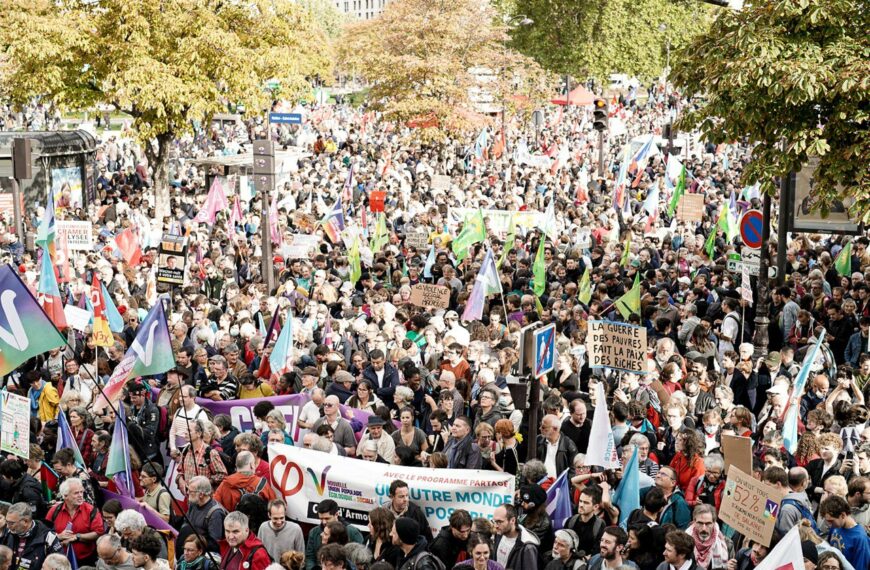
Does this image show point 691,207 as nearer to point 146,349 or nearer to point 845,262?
point 845,262

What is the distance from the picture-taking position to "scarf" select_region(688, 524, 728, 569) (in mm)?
8812

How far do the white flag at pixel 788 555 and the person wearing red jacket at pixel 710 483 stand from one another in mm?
1932

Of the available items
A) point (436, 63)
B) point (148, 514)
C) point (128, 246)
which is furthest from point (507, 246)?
point (436, 63)

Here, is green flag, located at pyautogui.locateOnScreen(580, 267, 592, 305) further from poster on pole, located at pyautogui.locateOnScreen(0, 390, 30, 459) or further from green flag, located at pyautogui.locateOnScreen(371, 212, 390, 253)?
poster on pole, located at pyautogui.locateOnScreen(0, 390, 30, 459)

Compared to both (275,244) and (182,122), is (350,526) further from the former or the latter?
(182,122)

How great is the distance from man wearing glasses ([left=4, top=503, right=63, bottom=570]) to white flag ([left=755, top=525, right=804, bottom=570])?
5.67 m

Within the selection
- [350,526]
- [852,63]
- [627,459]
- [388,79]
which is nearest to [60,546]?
[350,526]

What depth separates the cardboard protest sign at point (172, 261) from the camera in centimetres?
1859

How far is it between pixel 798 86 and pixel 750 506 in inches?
291

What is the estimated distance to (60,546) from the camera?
32.7 ft

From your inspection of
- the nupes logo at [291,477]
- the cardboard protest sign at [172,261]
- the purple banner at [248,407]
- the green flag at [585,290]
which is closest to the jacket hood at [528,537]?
the nupes logo at [291,477]

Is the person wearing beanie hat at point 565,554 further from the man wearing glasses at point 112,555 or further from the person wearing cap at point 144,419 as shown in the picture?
the person wearing cap at point 144,419

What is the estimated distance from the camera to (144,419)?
42.4 ft

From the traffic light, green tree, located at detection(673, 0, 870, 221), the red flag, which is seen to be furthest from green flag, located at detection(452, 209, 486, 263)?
the traffic light
